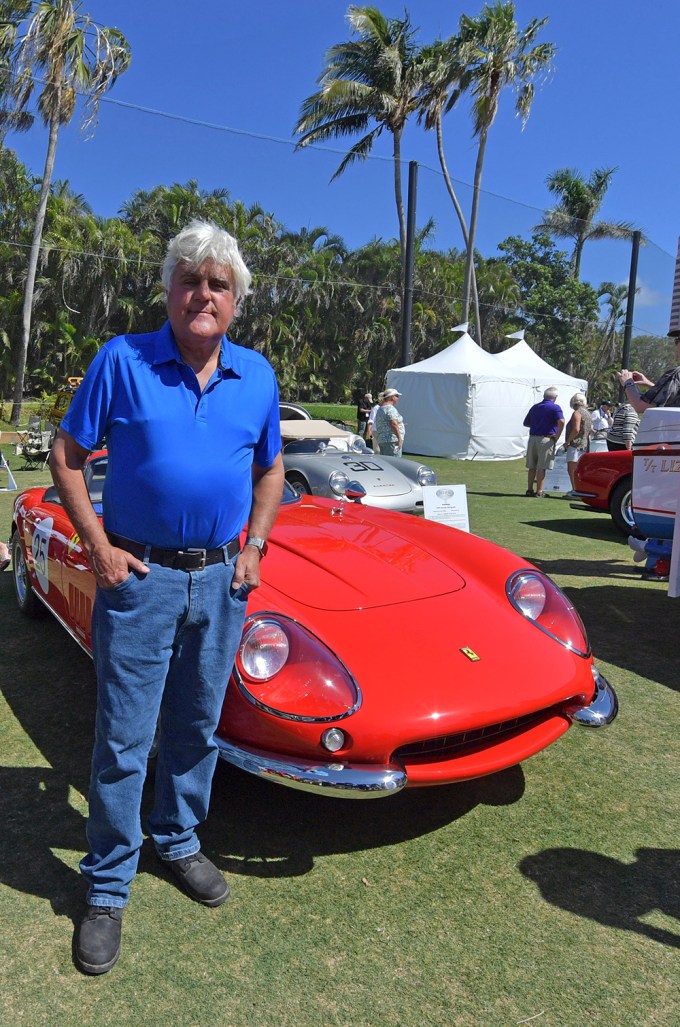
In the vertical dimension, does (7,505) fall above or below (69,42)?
below

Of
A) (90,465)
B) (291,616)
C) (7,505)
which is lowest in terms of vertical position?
(7,505)

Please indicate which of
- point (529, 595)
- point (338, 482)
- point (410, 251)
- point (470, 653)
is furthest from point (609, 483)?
point (410, 251)

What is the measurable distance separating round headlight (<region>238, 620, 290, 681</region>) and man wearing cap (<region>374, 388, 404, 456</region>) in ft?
27.2

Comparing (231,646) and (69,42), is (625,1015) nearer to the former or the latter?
(231,646)

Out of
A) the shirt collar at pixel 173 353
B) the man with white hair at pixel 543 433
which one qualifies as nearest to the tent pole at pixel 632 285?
the man with white hair at pixel 543 433

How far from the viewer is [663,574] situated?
217 inches

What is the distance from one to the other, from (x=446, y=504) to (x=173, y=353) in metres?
4.45

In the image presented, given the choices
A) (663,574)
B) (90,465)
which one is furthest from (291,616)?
(663,574)

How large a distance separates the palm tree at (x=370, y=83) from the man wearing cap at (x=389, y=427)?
1639 cm

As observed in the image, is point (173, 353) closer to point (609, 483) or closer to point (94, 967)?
point (94, 967)

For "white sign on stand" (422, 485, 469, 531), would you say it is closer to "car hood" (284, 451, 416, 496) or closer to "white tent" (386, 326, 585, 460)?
"car hood" (284, 451, 416, 496)

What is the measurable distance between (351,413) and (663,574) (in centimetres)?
2814

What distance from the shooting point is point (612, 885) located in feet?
8.26

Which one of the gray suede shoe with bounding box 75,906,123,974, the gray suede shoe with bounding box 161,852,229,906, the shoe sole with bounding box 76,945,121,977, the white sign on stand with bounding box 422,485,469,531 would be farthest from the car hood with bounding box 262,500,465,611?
the white sign on stand with bounding box 422,485,469,531
